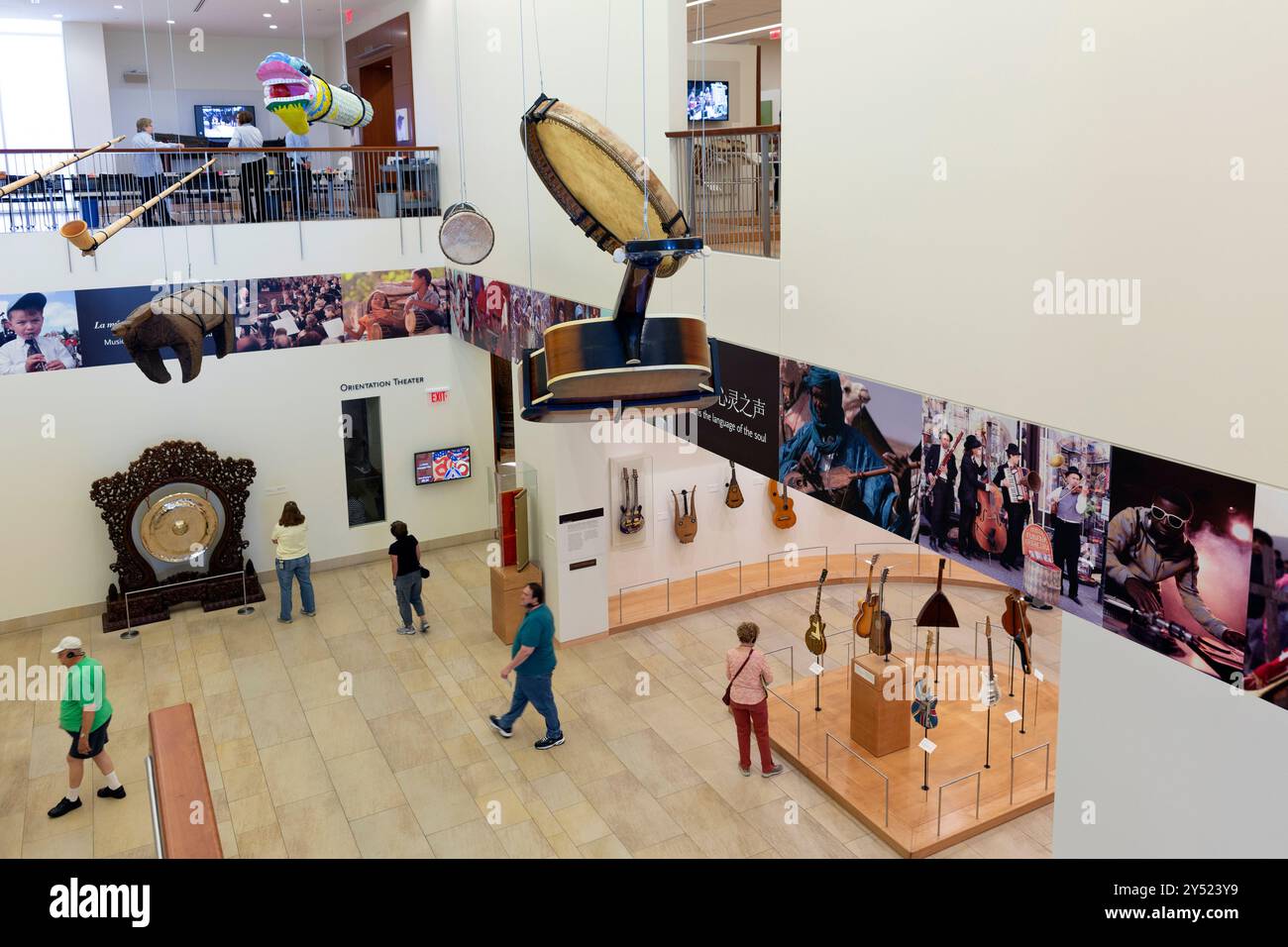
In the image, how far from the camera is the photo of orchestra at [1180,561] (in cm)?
482

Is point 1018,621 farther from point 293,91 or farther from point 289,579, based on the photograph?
point 289,579

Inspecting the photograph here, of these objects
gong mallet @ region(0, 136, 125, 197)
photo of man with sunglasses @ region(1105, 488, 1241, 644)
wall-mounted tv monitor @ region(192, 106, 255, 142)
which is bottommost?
photo of man with sunglasses @ region(1105, 488, 1241, 644)

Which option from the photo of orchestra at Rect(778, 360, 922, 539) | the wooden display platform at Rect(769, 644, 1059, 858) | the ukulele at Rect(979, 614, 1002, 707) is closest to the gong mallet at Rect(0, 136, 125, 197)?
the photo of orchestra at Rect(778, 360, 922, 539)

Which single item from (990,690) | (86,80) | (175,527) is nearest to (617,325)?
(990,690)

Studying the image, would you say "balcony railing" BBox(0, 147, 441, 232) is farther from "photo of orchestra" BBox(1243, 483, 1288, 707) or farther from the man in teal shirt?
"photo of orchestra" BBox(1243, 483, 1288, 707)

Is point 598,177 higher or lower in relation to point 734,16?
lower

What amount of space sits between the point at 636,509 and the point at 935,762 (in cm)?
539

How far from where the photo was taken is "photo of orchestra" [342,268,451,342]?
14656 millimetres

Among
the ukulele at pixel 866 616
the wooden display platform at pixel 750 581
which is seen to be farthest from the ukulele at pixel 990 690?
the wooden display platform at pixel 750 581

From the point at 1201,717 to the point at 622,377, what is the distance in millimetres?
3155

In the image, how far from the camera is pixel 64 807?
30.0ft

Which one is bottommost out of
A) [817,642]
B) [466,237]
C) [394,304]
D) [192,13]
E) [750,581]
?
[750,581]

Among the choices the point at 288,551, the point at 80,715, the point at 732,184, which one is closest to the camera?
the point at 732,184

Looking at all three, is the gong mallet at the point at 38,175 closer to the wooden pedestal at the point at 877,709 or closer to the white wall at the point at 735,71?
the wooden pedestal at the point at 877,709
